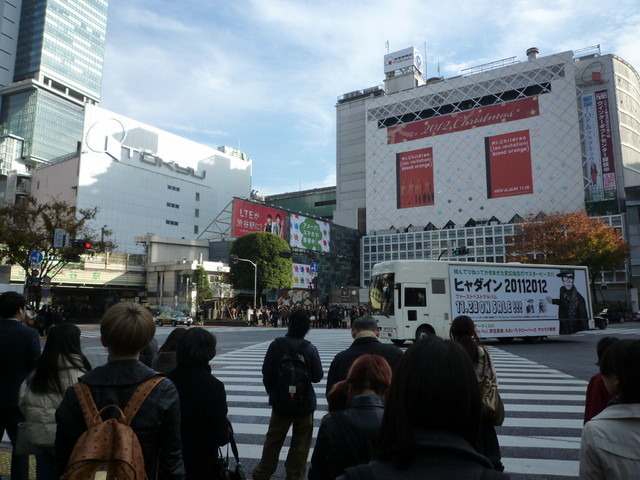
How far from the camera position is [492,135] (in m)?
62.8

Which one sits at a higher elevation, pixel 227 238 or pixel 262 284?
pixel 227 238

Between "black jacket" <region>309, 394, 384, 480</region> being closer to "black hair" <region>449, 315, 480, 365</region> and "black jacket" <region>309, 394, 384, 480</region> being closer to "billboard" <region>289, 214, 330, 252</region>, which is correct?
"black hair" <region>449, 315, 480, 365</region>

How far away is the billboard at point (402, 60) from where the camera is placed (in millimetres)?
77188

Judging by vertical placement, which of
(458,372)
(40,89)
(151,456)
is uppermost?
(40,89)

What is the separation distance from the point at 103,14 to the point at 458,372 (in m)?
133

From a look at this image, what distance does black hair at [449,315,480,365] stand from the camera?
3.83 m

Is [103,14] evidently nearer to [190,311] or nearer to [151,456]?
[190,311]

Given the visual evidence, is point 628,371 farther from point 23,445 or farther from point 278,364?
point 23,445

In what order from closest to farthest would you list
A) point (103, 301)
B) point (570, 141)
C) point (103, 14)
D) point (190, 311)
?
point (190, 311) → point (103, 301) → point (570, 141) → point (103, 14)

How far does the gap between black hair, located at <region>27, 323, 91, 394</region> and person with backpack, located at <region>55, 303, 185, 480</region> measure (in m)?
1.09

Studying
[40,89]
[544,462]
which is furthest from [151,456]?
[40,89]

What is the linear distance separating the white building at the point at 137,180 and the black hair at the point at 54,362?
64.2 meters

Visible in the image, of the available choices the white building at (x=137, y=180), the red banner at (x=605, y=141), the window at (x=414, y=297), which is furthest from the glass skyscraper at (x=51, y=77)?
the window at (x=414, y=297)

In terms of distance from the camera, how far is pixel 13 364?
A: 389 centimetres
